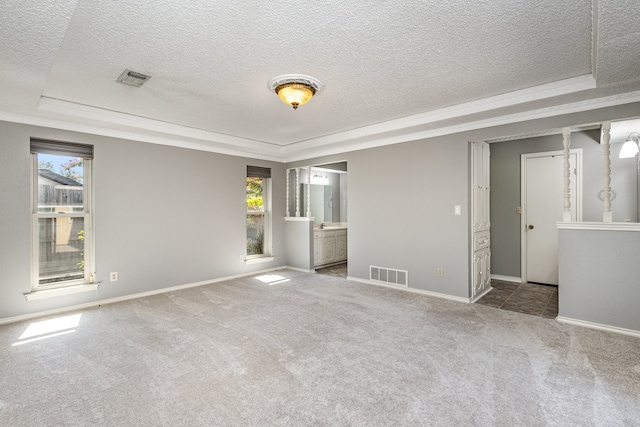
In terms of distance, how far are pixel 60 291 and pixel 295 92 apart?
3690 millimetres

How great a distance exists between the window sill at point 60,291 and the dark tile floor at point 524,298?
5.02 m

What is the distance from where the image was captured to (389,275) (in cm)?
479

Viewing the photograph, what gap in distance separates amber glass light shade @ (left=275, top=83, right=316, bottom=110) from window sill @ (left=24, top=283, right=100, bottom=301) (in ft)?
11.3

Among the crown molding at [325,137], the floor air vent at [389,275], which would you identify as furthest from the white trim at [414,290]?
the crown molding at [325,137]

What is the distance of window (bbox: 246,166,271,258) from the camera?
5.88 m

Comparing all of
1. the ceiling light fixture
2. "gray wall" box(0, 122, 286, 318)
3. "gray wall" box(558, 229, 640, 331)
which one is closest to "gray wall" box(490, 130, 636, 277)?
"gray wall" box(558, 229, 640, 331)

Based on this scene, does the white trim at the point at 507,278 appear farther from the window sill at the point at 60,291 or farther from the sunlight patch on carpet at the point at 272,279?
the window sill at the point at 60,291

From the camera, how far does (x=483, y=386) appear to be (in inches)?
82.7

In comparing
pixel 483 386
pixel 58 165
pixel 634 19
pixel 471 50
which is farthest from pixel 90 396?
pixel 634 19

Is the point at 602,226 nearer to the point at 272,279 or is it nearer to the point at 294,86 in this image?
the point at 294,86

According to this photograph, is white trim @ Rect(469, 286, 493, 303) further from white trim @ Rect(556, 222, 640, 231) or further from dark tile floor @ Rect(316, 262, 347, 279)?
dark tile floor @ Rect(316, 262, 347, 279)

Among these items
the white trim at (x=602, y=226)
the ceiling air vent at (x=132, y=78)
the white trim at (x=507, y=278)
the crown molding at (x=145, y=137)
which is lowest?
the white trim at (x=507, y=278)

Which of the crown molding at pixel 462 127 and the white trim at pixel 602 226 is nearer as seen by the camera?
the white trim at pixel 602 226

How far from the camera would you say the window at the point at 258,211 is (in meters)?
5.88
